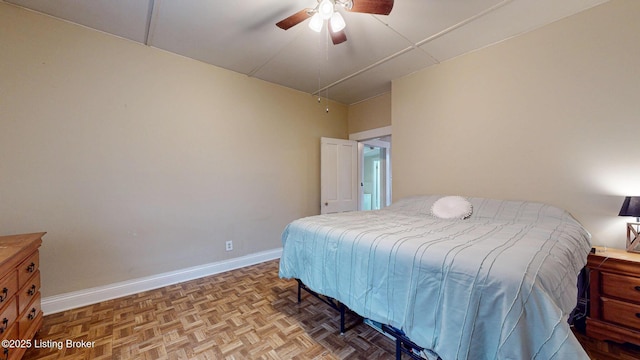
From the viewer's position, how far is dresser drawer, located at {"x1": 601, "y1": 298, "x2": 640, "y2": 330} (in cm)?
158

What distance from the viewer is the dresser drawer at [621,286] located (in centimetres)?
160

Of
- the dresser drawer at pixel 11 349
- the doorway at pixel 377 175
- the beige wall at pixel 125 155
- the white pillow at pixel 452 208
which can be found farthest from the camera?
the doorway at pixel 377 175

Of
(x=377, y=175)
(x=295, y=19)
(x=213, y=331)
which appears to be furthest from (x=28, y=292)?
(x=377, y=175)

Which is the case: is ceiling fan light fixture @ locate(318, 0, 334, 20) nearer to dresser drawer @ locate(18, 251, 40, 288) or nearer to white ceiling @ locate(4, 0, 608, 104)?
white ceiling @ locate(4, 0, 608, 104)

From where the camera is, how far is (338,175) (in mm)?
4230

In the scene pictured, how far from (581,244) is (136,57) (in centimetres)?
436

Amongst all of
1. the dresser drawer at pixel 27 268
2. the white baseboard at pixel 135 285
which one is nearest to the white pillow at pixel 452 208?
the white baseboard at pixel 135 285

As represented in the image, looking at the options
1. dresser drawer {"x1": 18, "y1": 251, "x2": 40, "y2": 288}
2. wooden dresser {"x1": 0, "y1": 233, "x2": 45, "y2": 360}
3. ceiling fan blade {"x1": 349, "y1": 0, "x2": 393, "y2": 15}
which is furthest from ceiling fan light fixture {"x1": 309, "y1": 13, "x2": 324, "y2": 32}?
dresser drawer {"x1": 18, "y1": 251, "x2": 40, "y2": 288}

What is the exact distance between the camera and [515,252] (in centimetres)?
116

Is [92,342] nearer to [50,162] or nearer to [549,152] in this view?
[50,162]

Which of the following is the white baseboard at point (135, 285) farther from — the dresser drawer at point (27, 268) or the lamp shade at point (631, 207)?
the lamp shade at point (631, 207)

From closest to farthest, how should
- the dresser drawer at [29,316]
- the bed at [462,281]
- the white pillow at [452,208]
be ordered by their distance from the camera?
the bed at [462,281] → the dresser drawer at [29,316] → the white pillow at [452,208]

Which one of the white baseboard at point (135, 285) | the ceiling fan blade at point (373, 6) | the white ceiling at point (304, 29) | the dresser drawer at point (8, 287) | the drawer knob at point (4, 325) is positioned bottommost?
the white baseboard at point (135, 285)

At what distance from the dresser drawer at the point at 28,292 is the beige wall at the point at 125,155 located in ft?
1.35
